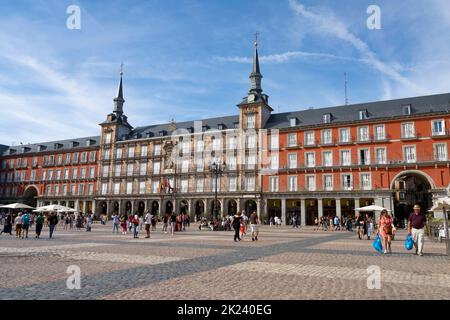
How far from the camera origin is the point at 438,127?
38.0 metres

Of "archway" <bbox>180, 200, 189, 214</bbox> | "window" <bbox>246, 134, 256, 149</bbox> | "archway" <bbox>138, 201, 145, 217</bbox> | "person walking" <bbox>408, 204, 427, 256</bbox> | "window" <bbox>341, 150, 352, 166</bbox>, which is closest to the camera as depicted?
"person walking" <bbox>408, 204, 427, 256</bbox>

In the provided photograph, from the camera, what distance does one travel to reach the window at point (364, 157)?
41.1 m

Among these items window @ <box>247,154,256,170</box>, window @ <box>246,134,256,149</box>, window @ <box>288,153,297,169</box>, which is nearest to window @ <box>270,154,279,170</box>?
window @ <box>288,153,297,169</box>

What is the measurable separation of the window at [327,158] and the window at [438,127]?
11.6m

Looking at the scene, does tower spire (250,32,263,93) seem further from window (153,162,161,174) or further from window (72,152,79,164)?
window (72,152,79,164)

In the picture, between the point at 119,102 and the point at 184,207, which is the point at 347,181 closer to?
the point at 184,207

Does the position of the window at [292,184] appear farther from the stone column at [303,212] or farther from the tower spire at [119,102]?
the tower spire at [119,102]

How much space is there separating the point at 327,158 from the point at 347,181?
3843 mm

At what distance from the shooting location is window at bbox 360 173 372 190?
4047 cm

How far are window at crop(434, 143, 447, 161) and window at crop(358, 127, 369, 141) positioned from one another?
7.36 meters

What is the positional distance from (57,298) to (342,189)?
40152 millimetres
